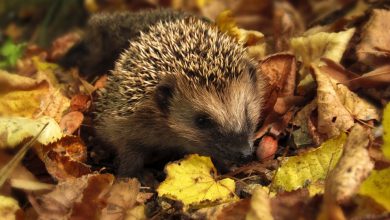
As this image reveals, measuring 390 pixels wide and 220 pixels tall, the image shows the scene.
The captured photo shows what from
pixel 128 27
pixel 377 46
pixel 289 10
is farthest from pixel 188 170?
pixel 289 10

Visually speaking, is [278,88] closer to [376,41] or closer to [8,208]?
[376,41]

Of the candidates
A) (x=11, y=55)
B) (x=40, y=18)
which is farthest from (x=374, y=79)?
(x=40, y=18)

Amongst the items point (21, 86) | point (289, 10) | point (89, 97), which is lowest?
point (289, 10)

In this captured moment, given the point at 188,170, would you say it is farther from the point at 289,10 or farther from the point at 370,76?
the point at 289,10

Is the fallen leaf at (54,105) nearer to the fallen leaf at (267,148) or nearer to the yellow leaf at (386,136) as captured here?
the fallen leaf at (267,148)

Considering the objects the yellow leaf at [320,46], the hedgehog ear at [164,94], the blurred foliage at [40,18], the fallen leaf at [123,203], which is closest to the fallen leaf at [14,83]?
the hedgehog ear at [164,94]
